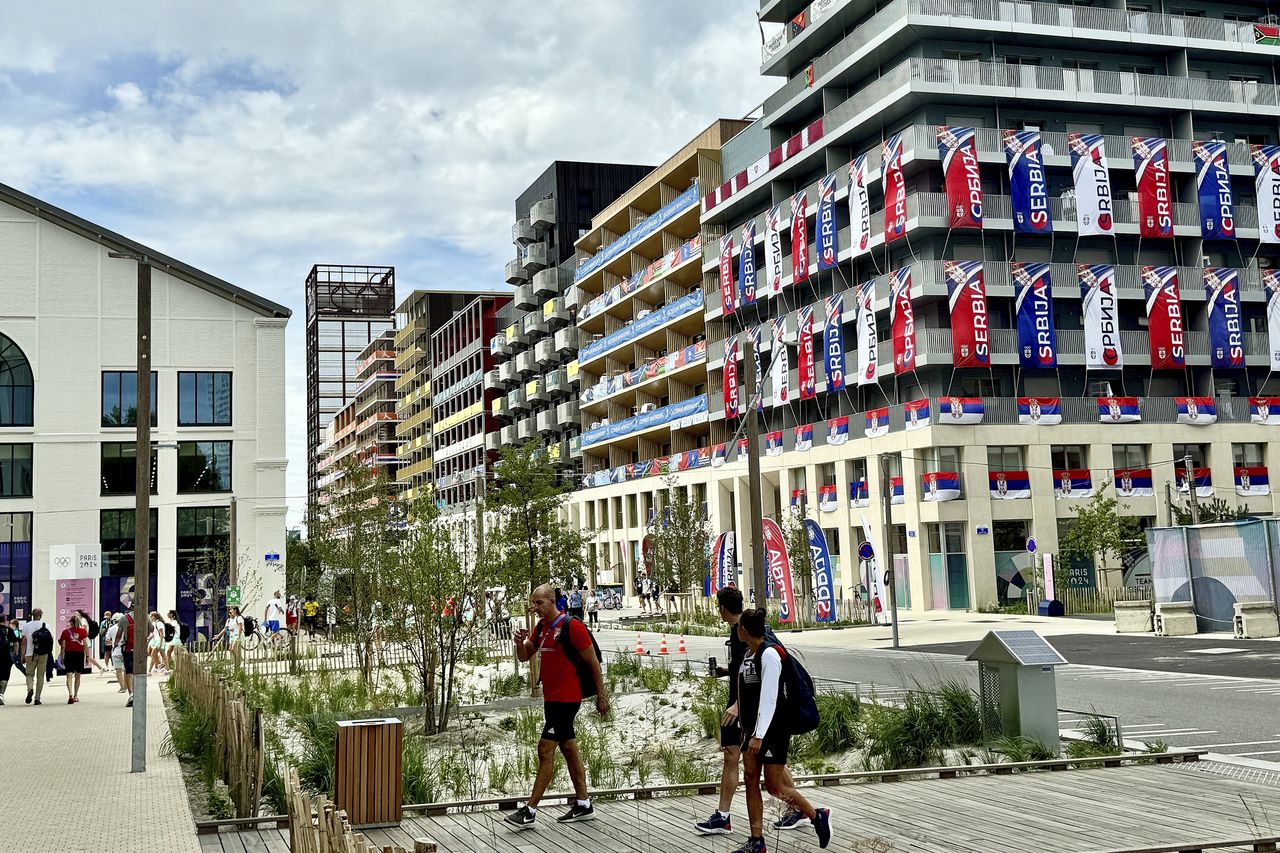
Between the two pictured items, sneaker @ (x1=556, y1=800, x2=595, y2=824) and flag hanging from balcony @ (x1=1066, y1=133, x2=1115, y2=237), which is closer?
sneaker @ (x1=556, y1=800, x2=595, y2=824)

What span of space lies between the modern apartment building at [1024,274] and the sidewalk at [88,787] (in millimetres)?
34133

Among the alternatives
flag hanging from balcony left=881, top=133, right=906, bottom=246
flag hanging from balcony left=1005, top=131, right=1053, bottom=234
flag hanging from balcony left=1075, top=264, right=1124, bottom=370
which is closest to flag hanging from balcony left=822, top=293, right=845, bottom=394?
flag hanging from balcony left=881, top=133, right=906, bottom=246

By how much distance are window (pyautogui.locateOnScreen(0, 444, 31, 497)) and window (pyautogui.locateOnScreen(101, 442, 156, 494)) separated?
2.75m

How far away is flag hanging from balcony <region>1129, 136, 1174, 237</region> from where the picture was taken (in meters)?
51.1

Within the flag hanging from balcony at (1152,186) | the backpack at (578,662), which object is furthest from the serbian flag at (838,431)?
the backpack at (578,662)

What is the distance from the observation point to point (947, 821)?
9.72m

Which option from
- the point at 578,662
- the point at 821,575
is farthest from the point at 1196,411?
the point at 578,662

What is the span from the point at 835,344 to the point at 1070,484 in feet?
36.6

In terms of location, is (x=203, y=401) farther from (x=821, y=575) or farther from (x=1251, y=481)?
(x=1251, y=481)

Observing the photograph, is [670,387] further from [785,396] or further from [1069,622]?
[1069,622]

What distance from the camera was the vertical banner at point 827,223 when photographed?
54.2 m

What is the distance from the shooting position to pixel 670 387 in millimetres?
74125

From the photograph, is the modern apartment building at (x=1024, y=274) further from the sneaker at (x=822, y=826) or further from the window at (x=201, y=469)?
the sneaker at (x=822, y=826)

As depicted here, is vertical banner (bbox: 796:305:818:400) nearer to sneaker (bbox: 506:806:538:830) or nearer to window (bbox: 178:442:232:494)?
window (bbox: 178:442:232:494)
